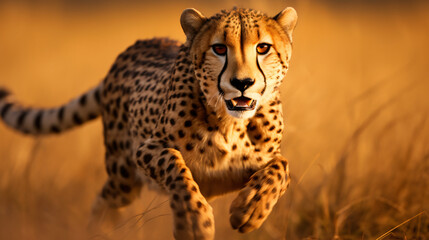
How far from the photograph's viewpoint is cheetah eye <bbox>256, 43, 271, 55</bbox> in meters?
2.31

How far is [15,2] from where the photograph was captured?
9.16m

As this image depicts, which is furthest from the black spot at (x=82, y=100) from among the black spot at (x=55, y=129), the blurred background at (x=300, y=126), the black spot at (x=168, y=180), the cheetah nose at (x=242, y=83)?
the cheetah nose at (x=242, y=83)

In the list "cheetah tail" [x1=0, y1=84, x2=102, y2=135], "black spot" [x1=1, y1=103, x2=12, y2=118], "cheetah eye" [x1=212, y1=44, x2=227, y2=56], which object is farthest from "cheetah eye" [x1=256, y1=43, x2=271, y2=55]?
"black spot" [x1=1, y1=103, x2=12, y2=118]

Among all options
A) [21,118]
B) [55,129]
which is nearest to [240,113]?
[55,129]

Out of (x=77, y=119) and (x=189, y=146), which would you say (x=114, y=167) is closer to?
(x=77, y=119)

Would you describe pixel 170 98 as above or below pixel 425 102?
above

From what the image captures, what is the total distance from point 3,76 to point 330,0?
165 inches

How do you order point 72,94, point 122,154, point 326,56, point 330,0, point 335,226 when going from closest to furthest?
point 335,226 < point 122,154 < point 72,94 < point 326,56 < point 330,0

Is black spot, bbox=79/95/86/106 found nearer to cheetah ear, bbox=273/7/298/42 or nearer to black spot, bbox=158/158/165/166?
black spot, bbox=158/158/165/166

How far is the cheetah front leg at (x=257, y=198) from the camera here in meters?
2.28

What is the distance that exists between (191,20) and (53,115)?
5.52 feet

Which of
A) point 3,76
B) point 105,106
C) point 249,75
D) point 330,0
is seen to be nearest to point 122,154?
point 105,106

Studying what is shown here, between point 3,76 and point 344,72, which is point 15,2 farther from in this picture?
point 344,72

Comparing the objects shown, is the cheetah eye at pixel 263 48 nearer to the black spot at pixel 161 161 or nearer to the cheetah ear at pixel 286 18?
the cheetah ear at pixel 286 18
